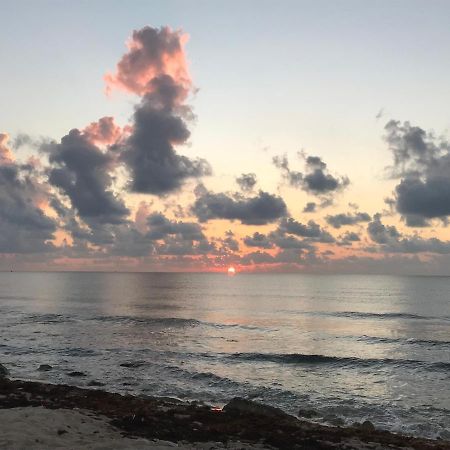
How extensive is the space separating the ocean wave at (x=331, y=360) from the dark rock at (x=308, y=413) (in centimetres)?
1638

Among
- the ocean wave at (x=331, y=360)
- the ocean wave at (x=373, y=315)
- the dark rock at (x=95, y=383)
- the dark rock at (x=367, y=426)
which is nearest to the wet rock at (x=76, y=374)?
the dark rock at (x=95, y=383)

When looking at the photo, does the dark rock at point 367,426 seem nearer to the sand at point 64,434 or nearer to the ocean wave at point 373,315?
the sand at point 64,434

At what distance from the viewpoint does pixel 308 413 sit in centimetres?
2727

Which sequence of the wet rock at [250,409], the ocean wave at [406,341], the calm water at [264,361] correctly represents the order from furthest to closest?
the ocean wave at [406,341] → the calm water at [264,361] → the wet rock at [250,409]

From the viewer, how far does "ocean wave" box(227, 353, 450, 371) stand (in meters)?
43.2

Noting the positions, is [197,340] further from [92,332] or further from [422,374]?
[422,374]

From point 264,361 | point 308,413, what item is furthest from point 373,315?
point 308,413

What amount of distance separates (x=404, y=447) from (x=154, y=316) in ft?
230

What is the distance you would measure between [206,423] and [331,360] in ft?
86.8

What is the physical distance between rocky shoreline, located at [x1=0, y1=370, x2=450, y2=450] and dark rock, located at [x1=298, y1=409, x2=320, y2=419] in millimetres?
3102

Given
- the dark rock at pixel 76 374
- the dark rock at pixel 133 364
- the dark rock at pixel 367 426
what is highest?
the dark rock at pixel 367 426

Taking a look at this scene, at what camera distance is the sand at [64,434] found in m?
16.1

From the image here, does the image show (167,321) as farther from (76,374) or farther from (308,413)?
(308,413)

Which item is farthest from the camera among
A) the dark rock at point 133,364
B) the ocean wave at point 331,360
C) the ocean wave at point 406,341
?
the ocean wave at point 406,341
